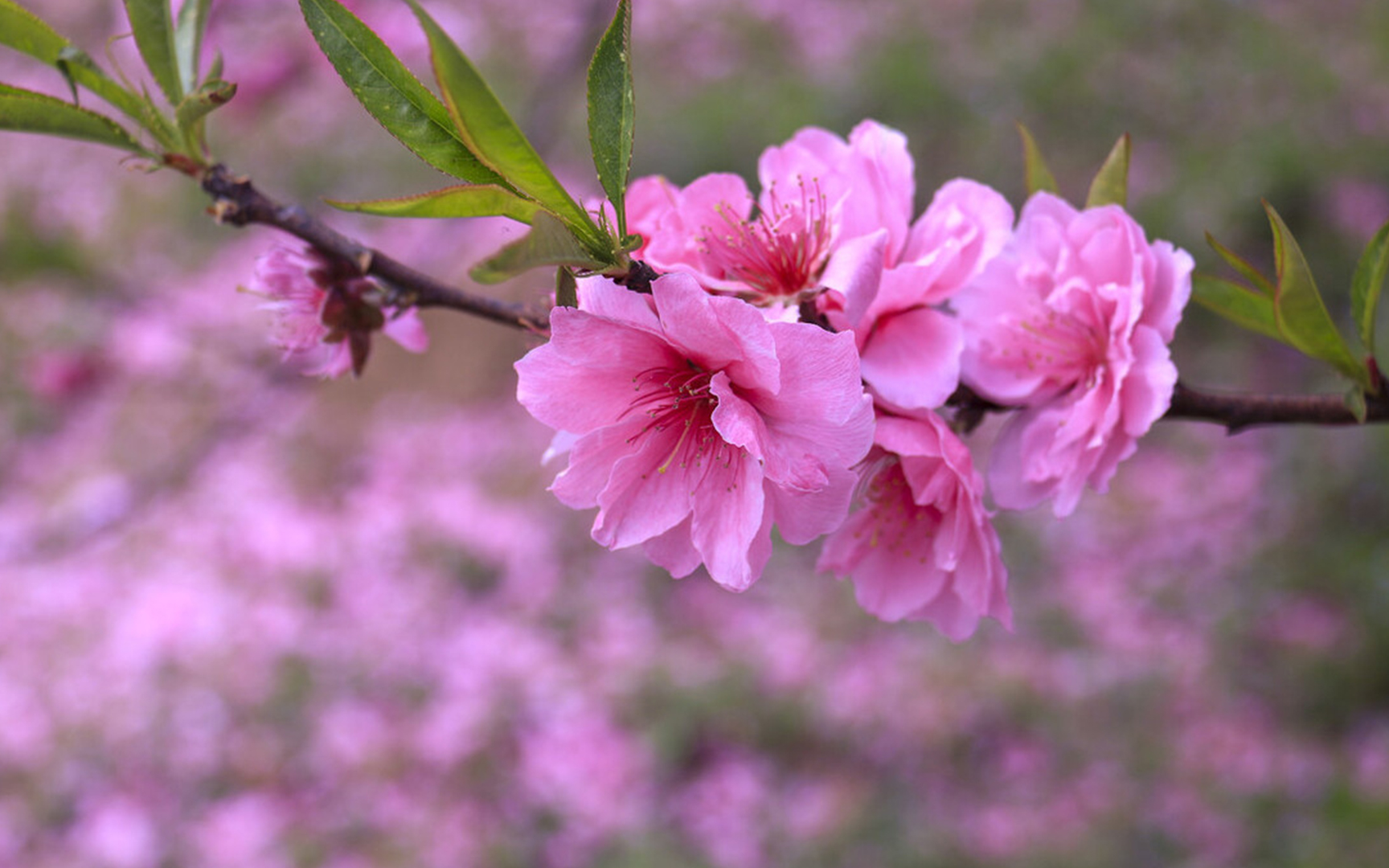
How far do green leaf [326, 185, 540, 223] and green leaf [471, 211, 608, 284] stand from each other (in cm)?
2

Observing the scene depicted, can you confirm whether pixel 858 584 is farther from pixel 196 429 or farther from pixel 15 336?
pixel 15 336

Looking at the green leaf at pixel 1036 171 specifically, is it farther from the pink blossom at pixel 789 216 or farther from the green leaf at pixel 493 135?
the green leaf at pixel 493 135

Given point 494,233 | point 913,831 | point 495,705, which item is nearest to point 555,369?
point 913,831

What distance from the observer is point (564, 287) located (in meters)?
0.49

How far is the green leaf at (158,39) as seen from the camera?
1.99 feet

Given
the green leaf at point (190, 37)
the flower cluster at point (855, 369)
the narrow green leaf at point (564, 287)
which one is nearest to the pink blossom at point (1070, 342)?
the flower cluster at point (855, 369)

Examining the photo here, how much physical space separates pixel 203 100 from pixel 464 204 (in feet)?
0.63

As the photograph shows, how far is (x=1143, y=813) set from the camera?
2.08 m

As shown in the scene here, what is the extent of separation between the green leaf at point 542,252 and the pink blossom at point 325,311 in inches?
7.6

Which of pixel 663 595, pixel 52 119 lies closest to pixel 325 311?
pixel 52 119

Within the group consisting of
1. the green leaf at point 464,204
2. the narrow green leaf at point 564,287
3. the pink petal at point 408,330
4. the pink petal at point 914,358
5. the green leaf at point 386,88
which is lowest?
the pink petal at point 408,330

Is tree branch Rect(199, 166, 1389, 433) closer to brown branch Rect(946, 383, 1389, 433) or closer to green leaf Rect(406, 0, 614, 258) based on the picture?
brown branch Rect(946, 383, 1389, 433)

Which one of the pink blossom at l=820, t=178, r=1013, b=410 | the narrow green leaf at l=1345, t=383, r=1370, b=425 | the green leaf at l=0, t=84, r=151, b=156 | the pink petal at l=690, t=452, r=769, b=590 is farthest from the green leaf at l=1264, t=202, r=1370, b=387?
the green leaf at l=0, t=84, r=151, b=156

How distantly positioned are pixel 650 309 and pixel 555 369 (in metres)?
0.06
